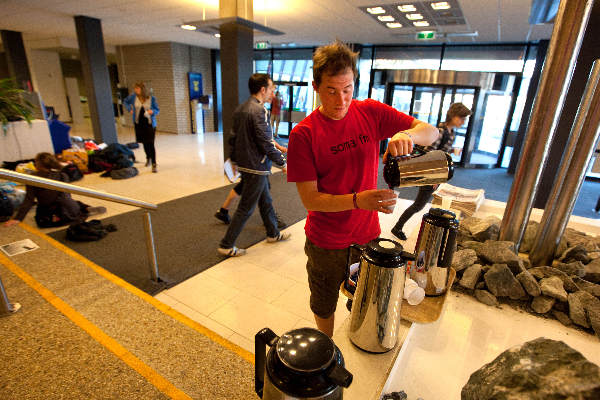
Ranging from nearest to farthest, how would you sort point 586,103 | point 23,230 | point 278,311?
point 586,103
point 278,311
point 23,230

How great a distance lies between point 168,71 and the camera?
1099cm

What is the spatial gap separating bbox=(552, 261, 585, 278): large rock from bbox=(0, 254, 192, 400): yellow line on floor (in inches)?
81.7

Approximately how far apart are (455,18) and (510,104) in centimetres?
362

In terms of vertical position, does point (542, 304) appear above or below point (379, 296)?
below

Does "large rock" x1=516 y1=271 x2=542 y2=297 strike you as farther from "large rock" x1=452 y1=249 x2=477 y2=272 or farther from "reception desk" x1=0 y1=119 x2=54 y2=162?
"reception desk" x1=0 y1=119 x2=54 y2=162

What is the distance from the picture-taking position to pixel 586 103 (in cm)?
176

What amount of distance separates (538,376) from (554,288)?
133 centimetres

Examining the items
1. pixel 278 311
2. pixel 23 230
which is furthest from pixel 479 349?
pixel 23 230

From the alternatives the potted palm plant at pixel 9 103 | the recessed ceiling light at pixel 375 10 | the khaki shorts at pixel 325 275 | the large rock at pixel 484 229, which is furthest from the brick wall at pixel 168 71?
the khaki shorts at pixel 325 275

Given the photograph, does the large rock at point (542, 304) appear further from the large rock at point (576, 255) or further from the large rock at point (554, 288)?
the large rock at point (576, 255)

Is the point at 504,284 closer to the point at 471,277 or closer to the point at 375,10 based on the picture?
the point at 471,277

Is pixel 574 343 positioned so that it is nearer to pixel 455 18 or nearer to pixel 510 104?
pixel 455 18

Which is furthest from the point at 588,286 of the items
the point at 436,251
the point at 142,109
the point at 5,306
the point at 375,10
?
the point at 142,109

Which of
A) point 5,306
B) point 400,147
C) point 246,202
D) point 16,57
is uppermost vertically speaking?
point 16,57
